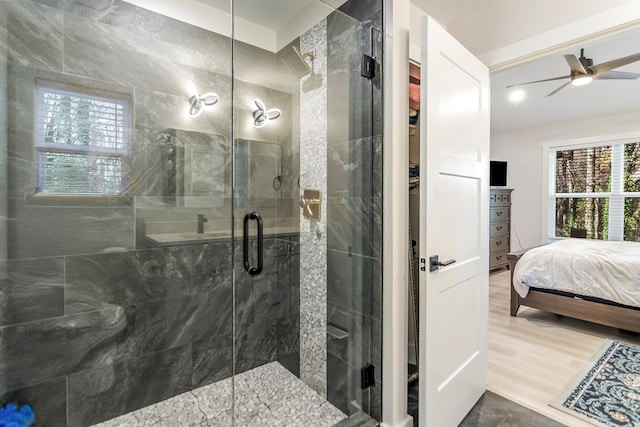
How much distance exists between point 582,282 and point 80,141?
13.6 ft

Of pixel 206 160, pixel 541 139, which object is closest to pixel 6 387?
pixel 206 160

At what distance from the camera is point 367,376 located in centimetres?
168

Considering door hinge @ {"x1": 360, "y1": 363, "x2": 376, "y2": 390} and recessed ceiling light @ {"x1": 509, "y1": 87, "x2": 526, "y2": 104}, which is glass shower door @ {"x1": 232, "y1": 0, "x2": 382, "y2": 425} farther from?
recessed ceiling light @ {"x1": 509, "y1": 87, "x2": 526, "y2": 104}

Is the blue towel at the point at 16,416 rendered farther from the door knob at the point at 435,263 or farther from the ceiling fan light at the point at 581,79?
the ceiling fan light at the point at 581,79

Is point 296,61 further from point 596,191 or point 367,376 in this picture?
point 596,191

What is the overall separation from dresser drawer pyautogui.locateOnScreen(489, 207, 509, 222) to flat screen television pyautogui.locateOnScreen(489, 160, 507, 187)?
0.46m

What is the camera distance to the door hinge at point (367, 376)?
1659mm

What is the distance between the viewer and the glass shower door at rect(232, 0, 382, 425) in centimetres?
169

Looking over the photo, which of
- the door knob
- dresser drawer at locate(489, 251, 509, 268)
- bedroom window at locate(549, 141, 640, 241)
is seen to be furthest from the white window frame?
the door knob

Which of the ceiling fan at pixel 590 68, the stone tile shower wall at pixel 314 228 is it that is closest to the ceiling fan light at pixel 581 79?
the ceiling fan at pixel 590 68

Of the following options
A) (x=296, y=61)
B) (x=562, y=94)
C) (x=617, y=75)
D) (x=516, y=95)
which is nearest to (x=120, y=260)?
(x=296, y=61)

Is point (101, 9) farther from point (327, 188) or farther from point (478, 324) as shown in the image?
point (478, 324)

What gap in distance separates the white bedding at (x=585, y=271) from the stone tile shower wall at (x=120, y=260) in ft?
8.49

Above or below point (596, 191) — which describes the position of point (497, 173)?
above
